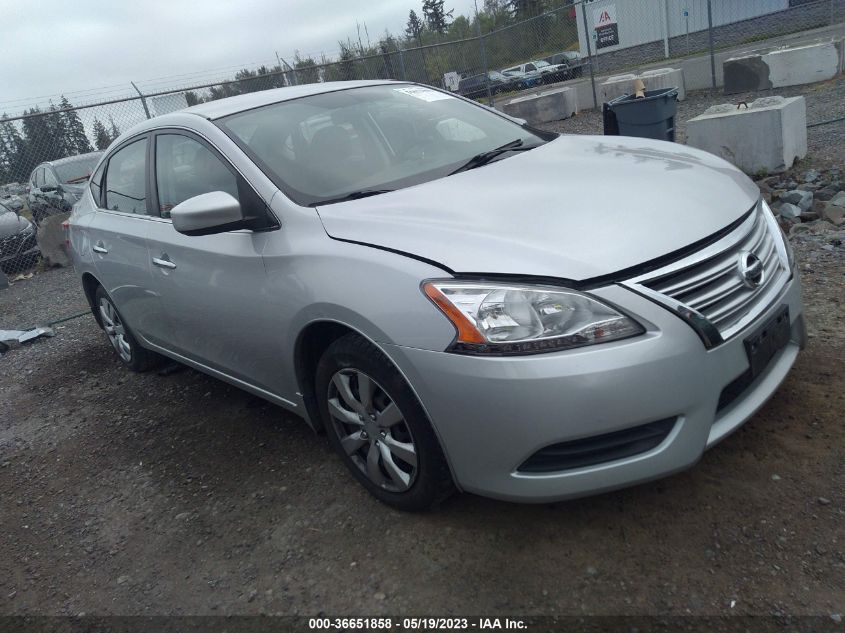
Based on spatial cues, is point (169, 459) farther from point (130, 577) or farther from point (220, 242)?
point (220, 242)

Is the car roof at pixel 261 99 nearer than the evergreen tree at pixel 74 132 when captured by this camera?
Yes

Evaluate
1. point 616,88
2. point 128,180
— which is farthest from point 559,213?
point 616,88

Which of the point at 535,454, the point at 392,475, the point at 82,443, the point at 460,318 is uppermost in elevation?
the point at 460,318

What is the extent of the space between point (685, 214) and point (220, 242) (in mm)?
2050

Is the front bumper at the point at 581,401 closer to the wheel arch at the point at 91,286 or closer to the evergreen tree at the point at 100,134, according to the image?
the wheel arch at the point at 91,286

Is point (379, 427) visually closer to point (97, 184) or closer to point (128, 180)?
point (128, 180)

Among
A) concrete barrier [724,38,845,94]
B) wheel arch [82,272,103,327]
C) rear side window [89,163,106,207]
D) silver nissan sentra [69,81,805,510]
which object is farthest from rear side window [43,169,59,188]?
concrete barrier [724,38,845,94]

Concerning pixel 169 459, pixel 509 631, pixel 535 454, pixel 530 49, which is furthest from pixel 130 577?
pixel 530 49

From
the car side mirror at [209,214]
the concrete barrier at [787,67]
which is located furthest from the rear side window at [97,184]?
the concrete barrier at [787,67]

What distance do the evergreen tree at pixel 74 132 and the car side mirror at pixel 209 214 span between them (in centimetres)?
976

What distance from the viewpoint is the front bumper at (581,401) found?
7.15ft

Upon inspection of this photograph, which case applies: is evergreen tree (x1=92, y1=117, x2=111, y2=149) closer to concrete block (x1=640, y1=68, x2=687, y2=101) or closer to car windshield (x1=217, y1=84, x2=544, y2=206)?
car windshield (x1=217, y1=84, x2=544, y2=206)

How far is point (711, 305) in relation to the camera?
2340mm

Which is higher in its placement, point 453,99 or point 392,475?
point 453,99
